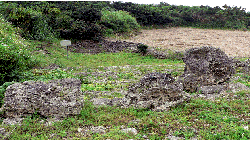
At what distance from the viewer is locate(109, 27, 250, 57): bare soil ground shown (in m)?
18.9

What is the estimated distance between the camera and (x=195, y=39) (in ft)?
72.3

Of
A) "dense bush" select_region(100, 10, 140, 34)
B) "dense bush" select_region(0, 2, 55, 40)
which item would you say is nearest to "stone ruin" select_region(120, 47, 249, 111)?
"dense bush" select_region(0, 2, 55, 40)

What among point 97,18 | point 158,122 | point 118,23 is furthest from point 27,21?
point 158,122

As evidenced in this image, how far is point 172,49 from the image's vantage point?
1822 centimetres

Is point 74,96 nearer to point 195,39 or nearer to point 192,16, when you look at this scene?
point 195,39

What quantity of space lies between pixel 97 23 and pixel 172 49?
7.84 meters

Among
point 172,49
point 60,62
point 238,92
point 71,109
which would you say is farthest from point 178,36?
point 71,109

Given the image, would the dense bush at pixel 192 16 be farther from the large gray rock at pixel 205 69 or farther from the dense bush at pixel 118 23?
the large gray rock at pixel 205 69

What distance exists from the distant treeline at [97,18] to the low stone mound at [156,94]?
13.5m

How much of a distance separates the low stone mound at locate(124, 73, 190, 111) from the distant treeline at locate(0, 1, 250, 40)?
1351cm

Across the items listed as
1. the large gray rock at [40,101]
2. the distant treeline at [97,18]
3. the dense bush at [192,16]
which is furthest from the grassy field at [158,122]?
the dense bush at [192,16]

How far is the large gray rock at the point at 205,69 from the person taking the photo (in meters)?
9.23

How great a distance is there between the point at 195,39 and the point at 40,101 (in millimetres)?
18219

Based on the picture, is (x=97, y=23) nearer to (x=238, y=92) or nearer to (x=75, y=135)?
(x=238, y=92)
